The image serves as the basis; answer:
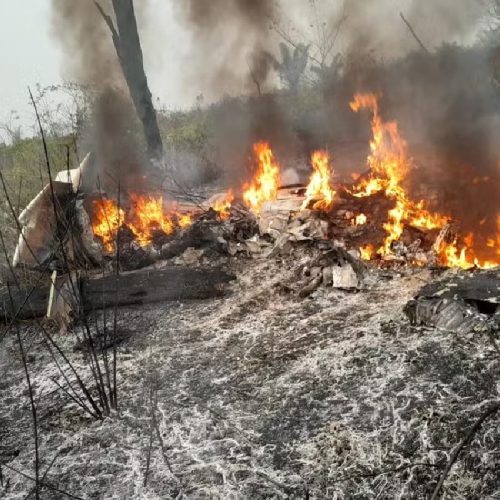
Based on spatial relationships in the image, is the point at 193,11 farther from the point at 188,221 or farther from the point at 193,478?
the point at 193,478

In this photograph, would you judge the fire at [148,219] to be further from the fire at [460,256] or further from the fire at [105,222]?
the fire at [460,256]

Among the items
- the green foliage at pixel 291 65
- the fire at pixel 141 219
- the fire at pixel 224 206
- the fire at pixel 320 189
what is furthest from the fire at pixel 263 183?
the green foliage at pixel 291 65

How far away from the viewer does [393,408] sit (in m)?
3.97

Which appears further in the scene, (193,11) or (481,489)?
(193,11)

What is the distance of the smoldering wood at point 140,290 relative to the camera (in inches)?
285

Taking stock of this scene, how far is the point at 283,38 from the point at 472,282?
67.6 ft

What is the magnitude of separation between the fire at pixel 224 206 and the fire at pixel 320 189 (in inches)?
70.7

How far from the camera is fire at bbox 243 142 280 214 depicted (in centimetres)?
1112

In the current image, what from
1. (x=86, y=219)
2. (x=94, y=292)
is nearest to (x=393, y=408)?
(x=94, y=292)

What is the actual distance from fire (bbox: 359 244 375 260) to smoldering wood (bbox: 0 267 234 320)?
2231mm

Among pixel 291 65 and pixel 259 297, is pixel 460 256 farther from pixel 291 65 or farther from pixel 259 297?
pixel 291 65

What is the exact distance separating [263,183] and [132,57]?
511 cm

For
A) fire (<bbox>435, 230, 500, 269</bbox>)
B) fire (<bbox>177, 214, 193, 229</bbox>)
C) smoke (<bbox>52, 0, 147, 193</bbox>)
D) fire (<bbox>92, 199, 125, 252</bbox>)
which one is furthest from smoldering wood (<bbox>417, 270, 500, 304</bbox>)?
smoke (<bbox>52, 0, 147, 193</bbox>)

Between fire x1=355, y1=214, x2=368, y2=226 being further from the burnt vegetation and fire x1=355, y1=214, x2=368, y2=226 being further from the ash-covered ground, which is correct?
the ash-covered ground
